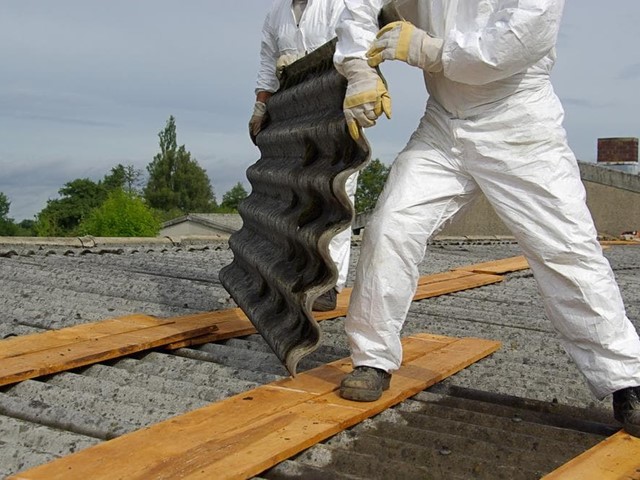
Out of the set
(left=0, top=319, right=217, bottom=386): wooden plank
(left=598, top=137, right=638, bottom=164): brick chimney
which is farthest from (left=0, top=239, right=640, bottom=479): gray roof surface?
(left=598, top=137, right=638, bottom=164): brick chimney

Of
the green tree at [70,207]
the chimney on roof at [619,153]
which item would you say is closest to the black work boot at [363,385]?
the chimney on roof at [619,153]

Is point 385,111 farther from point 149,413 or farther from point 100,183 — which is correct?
point 100,183

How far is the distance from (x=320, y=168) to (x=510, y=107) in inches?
26.2

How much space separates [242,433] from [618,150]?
1731cm

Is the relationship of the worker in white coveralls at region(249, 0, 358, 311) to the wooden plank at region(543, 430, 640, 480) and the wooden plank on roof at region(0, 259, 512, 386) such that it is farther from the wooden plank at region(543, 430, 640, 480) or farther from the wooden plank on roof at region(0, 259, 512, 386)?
the wooden plank at region(543, 430, 640, 480)

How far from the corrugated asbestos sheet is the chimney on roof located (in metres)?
15.3

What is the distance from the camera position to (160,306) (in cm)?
417

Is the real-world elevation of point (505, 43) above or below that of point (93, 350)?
above

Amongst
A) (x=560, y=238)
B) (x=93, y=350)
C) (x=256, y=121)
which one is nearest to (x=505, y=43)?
(x=560, y=238)

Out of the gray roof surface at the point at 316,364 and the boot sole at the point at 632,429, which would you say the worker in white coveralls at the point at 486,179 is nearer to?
the boot sole at the point at 632,429

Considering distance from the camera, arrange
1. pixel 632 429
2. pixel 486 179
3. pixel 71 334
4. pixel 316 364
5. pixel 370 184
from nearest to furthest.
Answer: pixel 632 429
pixel 486 179
pixel 316 364
pixel 71 334
pixel 370 184

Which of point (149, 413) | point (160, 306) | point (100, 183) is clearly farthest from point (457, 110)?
point (100, 183)

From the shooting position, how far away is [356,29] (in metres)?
2.77

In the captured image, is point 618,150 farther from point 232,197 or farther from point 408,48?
point 232,197
